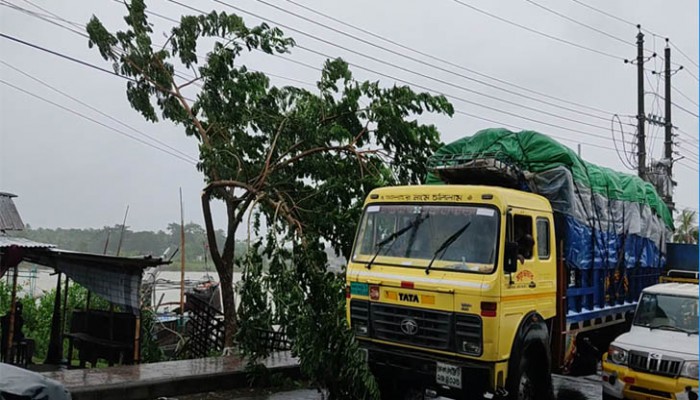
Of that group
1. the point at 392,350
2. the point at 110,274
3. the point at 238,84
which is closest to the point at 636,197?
the point at 392,350

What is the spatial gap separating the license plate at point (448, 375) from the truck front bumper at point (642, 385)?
3.04 metres

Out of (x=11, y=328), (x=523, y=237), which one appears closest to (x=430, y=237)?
(x=523, y=237)

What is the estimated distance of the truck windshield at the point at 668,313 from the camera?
9102mm

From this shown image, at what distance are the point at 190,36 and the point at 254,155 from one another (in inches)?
99.4

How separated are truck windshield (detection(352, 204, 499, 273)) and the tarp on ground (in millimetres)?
1211

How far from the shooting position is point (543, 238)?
26.3ft

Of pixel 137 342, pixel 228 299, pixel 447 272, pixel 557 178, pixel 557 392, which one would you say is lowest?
pixel 557 392

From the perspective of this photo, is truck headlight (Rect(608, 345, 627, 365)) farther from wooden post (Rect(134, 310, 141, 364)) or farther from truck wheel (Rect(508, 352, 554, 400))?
wooden post (Rect(134, 310, 141, 364))

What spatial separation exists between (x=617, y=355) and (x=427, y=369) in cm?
328

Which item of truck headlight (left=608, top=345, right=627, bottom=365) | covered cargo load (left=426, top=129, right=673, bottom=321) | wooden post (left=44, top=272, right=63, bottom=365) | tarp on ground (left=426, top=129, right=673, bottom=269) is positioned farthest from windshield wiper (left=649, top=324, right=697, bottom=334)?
A: wooden post (left=44, top=272, right=63, bottom=365)

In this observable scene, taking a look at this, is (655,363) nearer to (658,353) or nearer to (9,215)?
(658,353)

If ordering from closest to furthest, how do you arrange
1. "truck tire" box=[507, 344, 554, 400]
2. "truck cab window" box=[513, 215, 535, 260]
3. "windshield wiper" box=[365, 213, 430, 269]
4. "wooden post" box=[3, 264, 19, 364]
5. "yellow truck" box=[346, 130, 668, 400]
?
"yellow truck" box=[346, 130, 668, 400] → "truck tire" box=[507, 344, 554, 400] → "truck cab window" box=[513, 215, 535, 260] → "windshield wiper" box=[365, 213, 430, 269] → "wooden post" box=[3, 264, 19, 364]

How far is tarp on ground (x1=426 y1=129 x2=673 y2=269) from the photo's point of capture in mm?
8539

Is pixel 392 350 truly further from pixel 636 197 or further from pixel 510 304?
pixel 636 197
